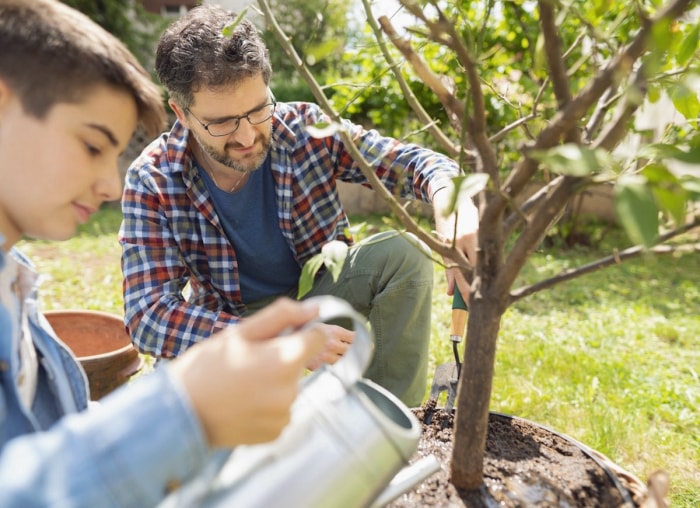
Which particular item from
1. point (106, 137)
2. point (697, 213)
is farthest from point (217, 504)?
point (697, 213)

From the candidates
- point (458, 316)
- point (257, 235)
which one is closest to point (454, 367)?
point (458, 316)

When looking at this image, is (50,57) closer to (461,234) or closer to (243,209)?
(461,234)

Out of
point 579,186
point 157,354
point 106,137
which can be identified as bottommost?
point 157,354

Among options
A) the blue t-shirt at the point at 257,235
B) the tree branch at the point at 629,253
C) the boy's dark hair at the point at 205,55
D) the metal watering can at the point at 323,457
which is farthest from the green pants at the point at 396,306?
the metal watering can at the point at 323,457

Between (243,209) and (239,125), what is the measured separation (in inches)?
13.4

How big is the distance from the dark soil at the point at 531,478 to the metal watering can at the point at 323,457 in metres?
0.41

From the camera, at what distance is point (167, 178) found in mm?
1979

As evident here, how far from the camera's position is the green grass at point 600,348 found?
2162 millimetres

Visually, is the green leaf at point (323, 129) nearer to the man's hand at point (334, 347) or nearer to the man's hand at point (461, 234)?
the man's hand at point (461, 234)

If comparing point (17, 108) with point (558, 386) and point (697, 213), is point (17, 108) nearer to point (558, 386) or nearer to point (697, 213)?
point (697, 213)

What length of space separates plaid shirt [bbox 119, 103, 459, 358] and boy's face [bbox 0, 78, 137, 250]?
700mm

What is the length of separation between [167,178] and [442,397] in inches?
47.8

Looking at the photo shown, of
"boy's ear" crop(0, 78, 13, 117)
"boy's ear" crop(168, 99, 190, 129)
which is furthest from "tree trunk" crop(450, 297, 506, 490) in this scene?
"boy's ear" crop(168, 99, 190, 129)

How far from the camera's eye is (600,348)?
2998 mm
